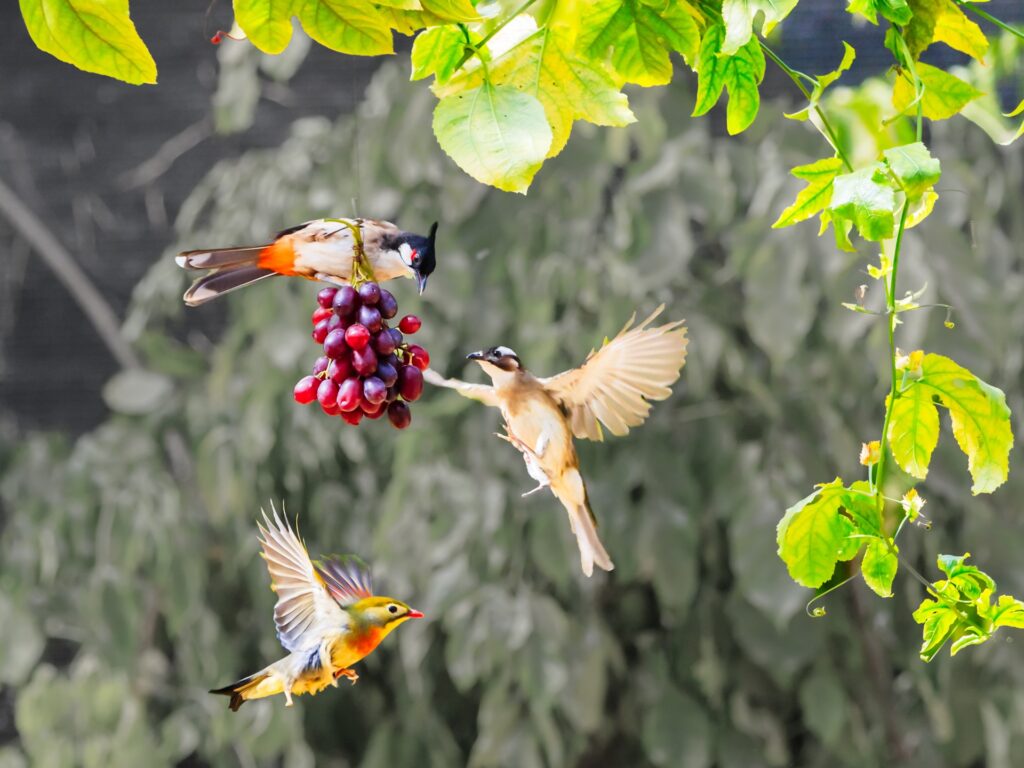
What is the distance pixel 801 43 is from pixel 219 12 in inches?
37.2

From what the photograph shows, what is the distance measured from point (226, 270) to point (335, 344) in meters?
0.09

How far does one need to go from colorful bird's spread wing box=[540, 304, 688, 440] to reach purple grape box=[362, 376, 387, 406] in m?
0.08

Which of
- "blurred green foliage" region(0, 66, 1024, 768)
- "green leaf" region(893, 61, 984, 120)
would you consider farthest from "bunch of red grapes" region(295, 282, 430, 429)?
"blurred green foliage" region(0, 66, 1024, 768)

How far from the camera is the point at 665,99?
1646 mm

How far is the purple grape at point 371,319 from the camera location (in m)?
0.35

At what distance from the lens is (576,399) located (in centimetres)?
44

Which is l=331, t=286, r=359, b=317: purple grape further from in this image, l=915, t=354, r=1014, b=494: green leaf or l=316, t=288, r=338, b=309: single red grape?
l=915, t=354, r=1014, b=494: green leaf

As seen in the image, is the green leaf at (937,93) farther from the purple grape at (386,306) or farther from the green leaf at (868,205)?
the purple grape at (386,306)

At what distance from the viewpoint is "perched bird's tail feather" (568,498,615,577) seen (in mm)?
376

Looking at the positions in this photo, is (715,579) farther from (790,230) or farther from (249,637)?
(249,637)

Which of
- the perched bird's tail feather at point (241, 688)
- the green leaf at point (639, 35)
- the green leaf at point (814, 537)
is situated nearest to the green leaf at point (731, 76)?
the green leaf at point (639, 35)

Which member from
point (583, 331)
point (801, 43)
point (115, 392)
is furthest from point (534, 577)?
point (801, 43)

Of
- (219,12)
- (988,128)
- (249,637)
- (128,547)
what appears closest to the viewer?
(988,128)

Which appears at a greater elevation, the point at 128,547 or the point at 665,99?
the point at 665,99
